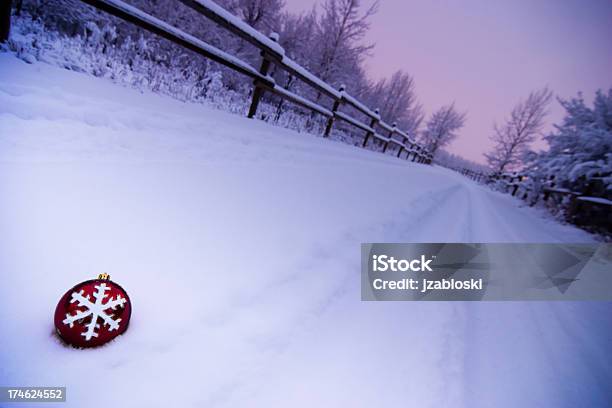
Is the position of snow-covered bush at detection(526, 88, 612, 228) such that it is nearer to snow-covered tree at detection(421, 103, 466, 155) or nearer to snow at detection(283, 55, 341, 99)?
snow at detection(283, 55, 341, 99)

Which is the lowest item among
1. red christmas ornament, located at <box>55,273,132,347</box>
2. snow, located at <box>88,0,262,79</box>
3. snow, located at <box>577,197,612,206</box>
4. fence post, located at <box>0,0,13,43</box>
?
red christmas ornament, located at <box>55,273,132,347</box>

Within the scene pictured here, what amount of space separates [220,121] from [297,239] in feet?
6.29

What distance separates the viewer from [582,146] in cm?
580

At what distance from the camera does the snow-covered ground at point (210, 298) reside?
84 centimetres

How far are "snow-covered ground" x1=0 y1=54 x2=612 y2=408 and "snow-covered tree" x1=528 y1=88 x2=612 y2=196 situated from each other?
466 centimetres

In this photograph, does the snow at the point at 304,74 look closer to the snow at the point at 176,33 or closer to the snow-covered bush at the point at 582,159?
the snow at the point at 176,33

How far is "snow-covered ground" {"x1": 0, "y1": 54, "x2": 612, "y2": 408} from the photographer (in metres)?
0.84

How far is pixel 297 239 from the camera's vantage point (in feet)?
5.47

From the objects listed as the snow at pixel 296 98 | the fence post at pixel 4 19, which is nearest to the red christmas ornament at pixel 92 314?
the fence post at pixel 4 19

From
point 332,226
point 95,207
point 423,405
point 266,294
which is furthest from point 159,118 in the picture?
point 423,405

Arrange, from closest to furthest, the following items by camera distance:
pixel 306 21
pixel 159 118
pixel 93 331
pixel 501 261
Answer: pixel 93 331, pixel 159 118, pixel 501 261, pixel 306 21

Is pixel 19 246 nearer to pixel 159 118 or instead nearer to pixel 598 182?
pixel 159 118

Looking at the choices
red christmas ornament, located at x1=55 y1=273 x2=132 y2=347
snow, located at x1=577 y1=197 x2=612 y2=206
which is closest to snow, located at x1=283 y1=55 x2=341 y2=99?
red christmas ornament, located at x1=55 y1=273 x2=132 y2=347

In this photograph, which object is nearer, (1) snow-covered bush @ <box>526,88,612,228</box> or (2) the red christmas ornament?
(2) the red christmas ornament
